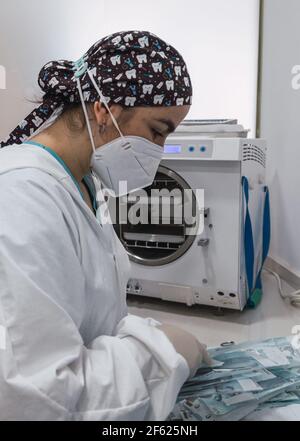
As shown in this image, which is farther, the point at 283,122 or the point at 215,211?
the point at 283,122

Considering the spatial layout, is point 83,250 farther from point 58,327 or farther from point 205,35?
point 205,35

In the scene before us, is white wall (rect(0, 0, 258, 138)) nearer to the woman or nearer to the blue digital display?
the blue digital display

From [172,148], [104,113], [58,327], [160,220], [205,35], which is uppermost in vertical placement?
[205,35]

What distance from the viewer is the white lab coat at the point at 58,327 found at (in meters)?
0.49

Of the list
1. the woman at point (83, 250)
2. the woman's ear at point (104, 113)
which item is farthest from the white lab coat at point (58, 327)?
the woman's ear at point (104, 113)

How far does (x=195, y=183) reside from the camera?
1.48 metres

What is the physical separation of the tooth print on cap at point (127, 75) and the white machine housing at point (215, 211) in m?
0.67

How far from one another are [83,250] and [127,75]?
35 cm

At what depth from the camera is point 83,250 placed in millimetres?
647

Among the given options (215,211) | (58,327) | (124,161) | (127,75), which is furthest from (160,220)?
(58,327)

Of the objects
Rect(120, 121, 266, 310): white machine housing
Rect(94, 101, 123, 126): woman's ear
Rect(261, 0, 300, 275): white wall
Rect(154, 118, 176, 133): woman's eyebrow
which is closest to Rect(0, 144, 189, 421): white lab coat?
Rect(94, 101, 123, 126): woman's ear

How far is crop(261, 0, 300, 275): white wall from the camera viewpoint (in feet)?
6.03

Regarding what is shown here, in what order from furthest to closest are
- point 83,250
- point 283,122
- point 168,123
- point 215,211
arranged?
point 283,122 < point 215,211 < point 168,123 < point 83,250
